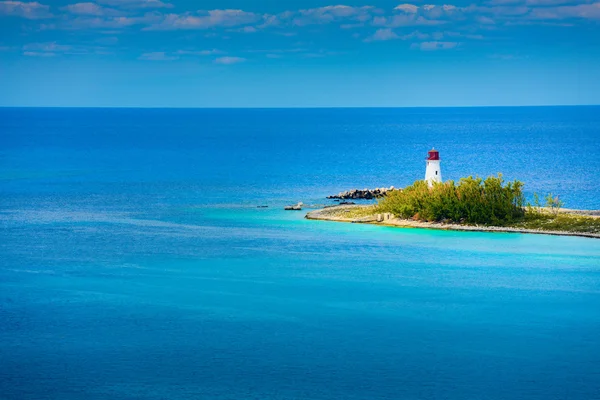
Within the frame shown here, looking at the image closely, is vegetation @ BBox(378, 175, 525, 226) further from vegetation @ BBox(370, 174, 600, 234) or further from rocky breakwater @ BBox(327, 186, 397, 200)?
rocky breakwater @ BBox(327, 186, 397, 200)

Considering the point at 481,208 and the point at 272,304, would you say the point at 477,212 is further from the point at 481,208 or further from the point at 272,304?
the point at 272,304

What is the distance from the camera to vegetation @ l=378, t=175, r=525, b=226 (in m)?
55.2

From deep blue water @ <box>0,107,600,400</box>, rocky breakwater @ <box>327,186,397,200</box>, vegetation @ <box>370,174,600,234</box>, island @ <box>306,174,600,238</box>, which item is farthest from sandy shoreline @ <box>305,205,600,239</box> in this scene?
rocky breakwater @ <box>327,186,397,200</box>

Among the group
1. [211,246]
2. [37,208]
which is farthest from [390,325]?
[37,208]

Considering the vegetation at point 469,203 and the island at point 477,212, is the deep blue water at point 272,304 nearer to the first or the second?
the island at point 477,212

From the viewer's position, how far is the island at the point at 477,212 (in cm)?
5403

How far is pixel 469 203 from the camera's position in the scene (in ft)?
183

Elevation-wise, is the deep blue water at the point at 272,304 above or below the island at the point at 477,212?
below

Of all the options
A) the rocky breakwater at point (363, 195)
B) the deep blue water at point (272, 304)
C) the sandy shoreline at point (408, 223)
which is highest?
the rocky breakwater at point (363, 195)

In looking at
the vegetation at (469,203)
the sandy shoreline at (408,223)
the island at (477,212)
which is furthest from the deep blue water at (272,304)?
the vegetation at (469,203)

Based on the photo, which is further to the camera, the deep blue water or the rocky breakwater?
the rocky breakwater

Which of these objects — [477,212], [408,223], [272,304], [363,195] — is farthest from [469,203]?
[272,304]


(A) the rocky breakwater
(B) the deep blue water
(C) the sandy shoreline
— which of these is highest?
(A) the rocky breakwater

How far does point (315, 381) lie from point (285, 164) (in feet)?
273
